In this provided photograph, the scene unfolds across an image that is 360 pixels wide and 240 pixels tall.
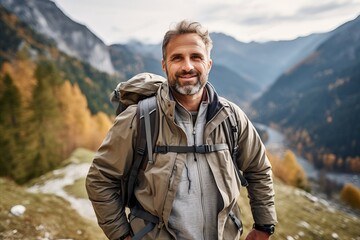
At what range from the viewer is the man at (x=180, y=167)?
3.00m

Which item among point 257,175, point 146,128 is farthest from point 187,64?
point 257,175

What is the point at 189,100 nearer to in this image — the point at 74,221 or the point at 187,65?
the point at 187,65

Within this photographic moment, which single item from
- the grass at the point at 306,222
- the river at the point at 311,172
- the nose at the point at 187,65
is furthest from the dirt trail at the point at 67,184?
the river at the point at 311,172

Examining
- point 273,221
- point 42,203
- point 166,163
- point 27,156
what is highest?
point 166,163

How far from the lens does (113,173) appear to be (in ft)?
10.1

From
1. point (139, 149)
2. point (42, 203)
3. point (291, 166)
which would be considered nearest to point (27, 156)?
point (42, 203)

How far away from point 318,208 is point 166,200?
61.5 ft

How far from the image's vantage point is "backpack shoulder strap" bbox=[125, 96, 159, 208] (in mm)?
3000

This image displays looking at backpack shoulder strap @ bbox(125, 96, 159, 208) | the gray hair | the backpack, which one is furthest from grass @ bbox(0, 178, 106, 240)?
the gray hair

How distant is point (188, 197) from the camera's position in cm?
301

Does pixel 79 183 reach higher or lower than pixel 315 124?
higher

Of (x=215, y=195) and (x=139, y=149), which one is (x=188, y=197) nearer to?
(x=215, y=195)

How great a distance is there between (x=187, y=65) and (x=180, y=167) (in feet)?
3.82

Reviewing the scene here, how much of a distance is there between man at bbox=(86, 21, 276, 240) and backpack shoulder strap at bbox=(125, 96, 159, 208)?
6 centimetres
